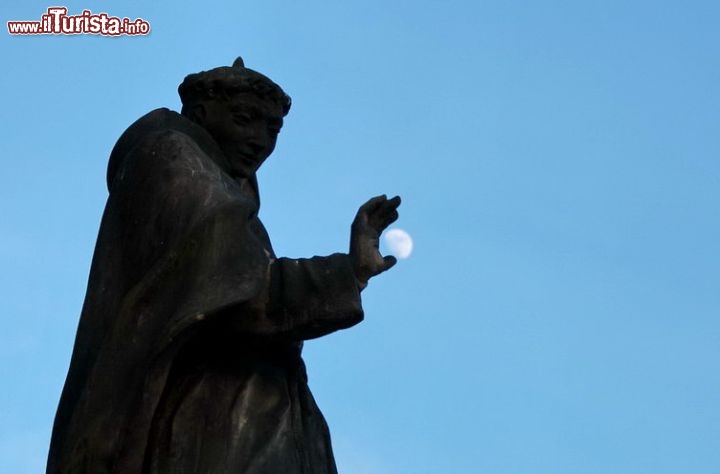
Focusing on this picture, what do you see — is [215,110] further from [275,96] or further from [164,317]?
[164,317]

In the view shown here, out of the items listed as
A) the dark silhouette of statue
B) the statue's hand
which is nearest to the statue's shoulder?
the dark silhouette of statue

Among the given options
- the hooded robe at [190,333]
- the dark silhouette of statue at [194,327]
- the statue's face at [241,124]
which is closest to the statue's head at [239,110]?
the statue's face at [241,124]

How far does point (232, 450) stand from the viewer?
927 centimetres

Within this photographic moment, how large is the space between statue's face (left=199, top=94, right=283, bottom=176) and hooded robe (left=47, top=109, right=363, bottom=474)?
0.39m

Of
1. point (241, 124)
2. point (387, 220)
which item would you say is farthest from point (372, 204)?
point (241, 124)

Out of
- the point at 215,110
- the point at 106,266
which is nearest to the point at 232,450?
the point at 106,266

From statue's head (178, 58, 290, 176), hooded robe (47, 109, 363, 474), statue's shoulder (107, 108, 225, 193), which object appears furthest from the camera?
statue's head (178, 58, 290, 176)

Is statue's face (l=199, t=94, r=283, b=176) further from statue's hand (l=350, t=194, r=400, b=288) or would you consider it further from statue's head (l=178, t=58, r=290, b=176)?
statue's hand (l=350, t=194, r=400, b=288)

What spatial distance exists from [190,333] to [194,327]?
0.04 m

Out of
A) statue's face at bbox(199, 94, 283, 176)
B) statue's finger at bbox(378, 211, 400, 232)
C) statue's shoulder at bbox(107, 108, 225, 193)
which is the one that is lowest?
statue's finger at bbox(378, 211, 400, 232)

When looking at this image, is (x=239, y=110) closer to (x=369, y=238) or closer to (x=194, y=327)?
(x=369, y=238)

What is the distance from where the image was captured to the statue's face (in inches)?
401

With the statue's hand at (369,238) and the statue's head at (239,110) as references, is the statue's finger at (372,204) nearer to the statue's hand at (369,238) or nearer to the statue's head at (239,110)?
the statue's hand at (369,238)

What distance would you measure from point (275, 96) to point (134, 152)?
885mm
